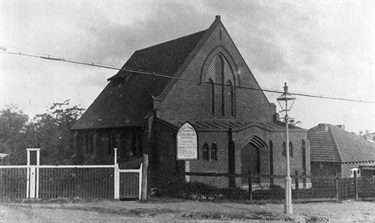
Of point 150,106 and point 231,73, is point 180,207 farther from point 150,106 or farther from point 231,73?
point 231,73

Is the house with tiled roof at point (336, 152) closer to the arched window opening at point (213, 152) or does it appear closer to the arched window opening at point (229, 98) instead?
the arched window opening at point (229, 98)

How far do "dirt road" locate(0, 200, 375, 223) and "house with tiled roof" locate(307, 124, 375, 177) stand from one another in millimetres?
18185

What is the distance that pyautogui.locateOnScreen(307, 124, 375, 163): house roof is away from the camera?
116 feet

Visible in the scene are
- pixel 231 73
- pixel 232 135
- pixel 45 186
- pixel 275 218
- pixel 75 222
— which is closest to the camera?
pixel 75 222

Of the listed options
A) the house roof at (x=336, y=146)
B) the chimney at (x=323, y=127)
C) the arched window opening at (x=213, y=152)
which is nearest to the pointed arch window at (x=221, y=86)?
the arched window opening at (x=213, y=152)

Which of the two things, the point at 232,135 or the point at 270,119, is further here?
the point at 270,119

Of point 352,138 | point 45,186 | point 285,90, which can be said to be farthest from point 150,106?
point 352,138

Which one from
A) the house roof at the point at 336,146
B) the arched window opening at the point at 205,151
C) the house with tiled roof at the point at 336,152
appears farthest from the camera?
the house roof at the point at 336,146

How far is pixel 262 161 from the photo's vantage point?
28031mm

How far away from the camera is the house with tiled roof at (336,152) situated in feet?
114

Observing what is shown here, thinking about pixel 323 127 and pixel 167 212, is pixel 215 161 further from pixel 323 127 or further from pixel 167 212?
pixel 323 127

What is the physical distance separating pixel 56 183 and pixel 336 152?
2620cm

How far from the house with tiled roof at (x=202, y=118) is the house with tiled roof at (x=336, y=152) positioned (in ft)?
16.8

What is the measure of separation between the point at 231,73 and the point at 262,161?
272 inches
